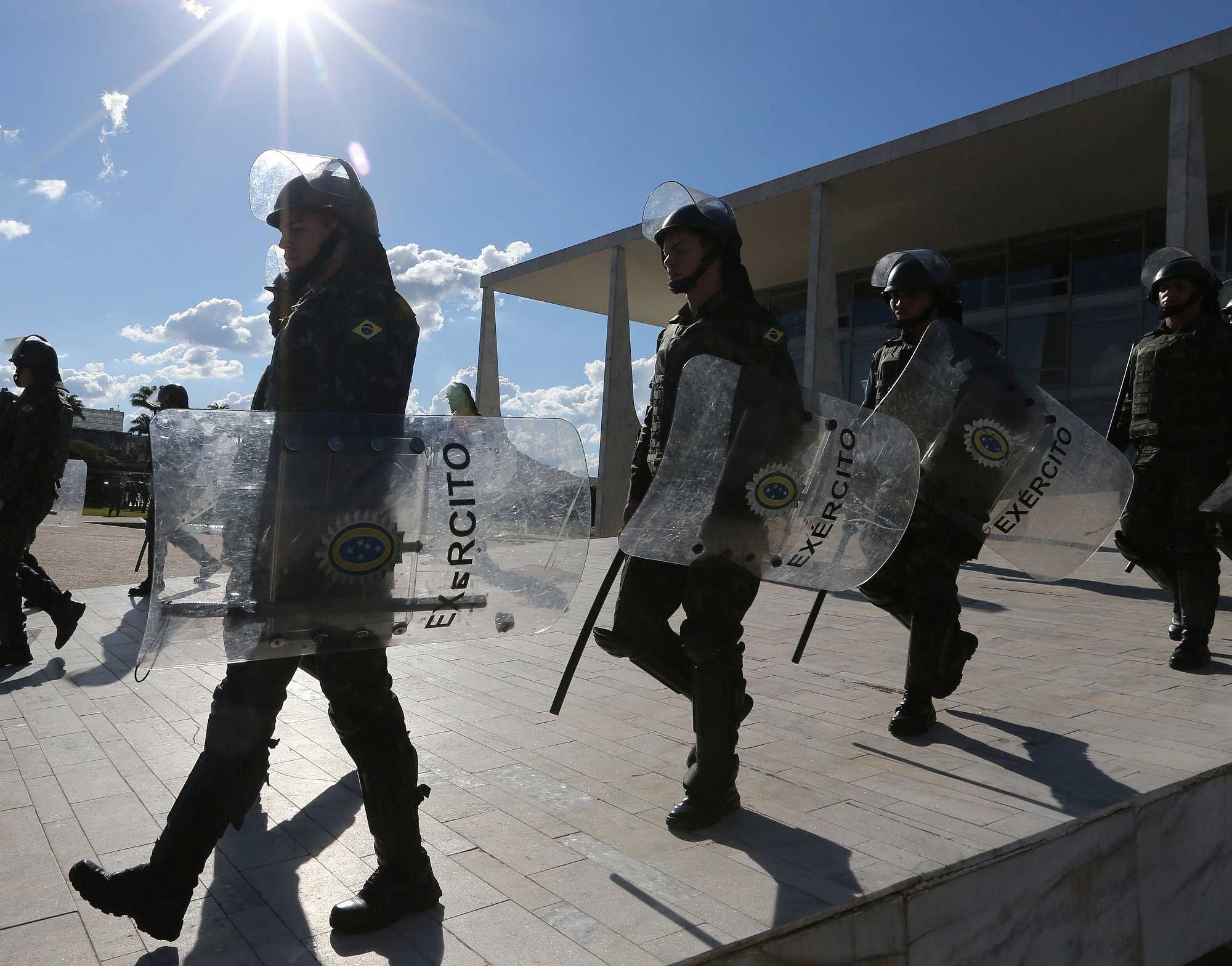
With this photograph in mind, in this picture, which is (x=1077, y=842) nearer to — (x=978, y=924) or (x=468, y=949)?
(x=978, y=924)

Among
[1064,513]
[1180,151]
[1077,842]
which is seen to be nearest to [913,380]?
[1064,513]

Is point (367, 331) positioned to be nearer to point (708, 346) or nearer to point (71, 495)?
point (708, 346)

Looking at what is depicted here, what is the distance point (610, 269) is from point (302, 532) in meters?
24.1

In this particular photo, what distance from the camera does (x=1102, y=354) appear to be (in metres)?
20.6

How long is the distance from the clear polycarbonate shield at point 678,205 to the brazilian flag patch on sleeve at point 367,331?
48.1 inches

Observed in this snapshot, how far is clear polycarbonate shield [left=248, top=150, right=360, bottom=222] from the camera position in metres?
2.42

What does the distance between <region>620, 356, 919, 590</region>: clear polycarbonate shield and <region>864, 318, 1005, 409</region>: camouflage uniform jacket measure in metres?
1.05

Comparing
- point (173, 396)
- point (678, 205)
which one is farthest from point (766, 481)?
point (173, 396)

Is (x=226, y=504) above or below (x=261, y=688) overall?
above

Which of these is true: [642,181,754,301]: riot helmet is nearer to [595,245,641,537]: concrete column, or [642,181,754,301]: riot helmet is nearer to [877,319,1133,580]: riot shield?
[877,319,1133,580]: riot shield

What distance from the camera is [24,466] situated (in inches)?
221

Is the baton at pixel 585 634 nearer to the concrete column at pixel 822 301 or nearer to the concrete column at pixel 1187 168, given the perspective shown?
the concrete column at pixel 1187 168

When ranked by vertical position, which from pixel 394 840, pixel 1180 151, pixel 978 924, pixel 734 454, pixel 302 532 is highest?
pixel 1180 151

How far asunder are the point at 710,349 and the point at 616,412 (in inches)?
887
